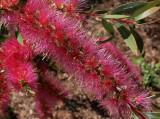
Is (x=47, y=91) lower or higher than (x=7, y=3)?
lower

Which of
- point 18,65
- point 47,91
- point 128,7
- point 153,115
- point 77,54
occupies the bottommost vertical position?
point 47,91

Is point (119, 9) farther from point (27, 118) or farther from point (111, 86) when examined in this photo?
point (27, 118)

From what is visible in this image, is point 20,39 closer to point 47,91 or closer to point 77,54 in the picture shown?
point 77,54

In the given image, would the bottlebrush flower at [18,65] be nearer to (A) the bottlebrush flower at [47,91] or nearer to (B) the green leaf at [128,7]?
(A) the bottlebrush flower at [47,91]

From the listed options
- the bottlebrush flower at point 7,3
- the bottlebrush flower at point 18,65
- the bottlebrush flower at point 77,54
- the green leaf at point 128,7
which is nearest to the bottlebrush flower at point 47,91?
the bottlebrush flower at point 18,65

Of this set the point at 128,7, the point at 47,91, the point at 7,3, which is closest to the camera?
the point at 7,3

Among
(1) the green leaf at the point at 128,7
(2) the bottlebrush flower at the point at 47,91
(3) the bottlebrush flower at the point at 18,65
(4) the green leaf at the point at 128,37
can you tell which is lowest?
(2) the bottlebrush flower at the point at 47,91

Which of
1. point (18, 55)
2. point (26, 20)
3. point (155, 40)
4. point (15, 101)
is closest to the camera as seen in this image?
point (26, 20)

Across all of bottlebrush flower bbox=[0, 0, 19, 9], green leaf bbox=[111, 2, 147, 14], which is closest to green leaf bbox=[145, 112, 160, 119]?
green leaf bbox=[111, 2, 147, 14]

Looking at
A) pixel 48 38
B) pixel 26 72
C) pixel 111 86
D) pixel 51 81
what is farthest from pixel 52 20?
pixel 51 81

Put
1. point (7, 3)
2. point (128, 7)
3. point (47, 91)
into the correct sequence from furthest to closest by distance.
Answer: point (47, 91)
point (128, 7)
point (7, 3)

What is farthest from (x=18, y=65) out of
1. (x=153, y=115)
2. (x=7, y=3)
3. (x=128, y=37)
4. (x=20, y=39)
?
(x=153, y=115)
